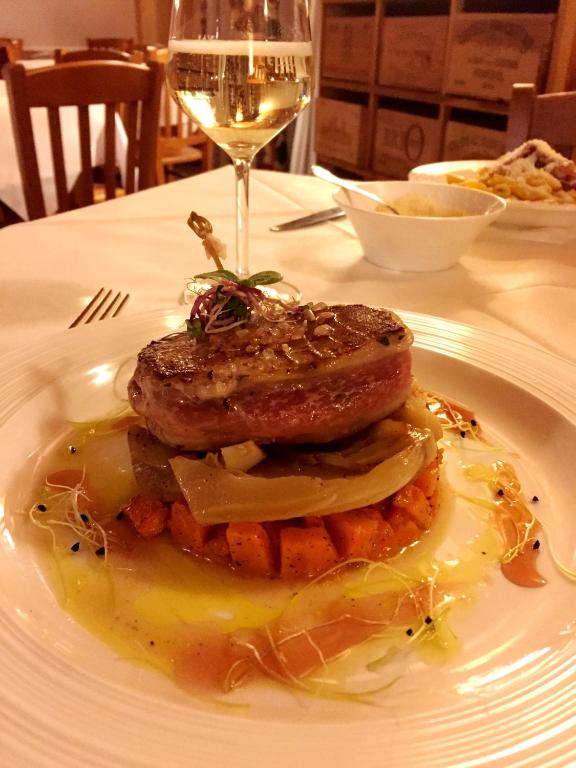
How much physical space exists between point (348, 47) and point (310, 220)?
5.58 metres

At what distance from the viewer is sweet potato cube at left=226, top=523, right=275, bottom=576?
1237 mm

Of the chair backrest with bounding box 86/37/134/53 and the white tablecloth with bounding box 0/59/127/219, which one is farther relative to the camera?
the chair backrest with bounding box 86/37/134/53

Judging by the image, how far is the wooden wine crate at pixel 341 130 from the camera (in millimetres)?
7164

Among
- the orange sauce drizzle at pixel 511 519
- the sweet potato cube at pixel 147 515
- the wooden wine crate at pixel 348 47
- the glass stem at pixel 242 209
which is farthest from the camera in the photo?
the wooden wine crate at pixel 348 47

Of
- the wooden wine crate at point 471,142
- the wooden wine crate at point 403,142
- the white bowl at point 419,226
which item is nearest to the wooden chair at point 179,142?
the wooden wine crate at point 403,142

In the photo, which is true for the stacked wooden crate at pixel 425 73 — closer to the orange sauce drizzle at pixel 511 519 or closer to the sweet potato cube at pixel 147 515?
the orange sauce drizzle at pixel 511 519

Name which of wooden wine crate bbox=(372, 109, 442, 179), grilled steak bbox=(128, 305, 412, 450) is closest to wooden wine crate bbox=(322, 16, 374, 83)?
wooden wine crate bbox=(372, 109, 442, 179)

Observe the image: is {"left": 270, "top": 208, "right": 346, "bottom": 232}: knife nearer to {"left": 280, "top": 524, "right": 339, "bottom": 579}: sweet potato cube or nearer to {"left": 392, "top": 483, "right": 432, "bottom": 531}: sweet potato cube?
{"left": 392, "top": 483, "right": 432, "bottom": 531}: sweet potato cube

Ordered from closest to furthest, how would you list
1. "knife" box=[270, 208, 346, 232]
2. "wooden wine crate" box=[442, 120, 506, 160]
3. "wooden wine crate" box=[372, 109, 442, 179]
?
"knife" box=[270, 208, 346, 232]
"wooden wine crate" box=[442, 120, 506, 160]
"wooden wine crate" box=[372, 109, 442, 179]

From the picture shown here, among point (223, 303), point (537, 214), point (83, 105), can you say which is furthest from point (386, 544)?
point (83, 105)

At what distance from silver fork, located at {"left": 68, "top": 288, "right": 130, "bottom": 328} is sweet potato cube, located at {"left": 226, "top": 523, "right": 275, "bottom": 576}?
1009mm

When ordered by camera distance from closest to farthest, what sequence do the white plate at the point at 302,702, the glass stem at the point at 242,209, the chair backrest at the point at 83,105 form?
1. the white plate at the point at 302,702
2. the glass stem at the point at 242,209
3. the chair backrest at the point at 83,105

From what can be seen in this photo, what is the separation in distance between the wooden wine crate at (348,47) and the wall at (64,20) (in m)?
7.63

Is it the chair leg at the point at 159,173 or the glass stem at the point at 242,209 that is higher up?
the glass stem at the point at 242,209
